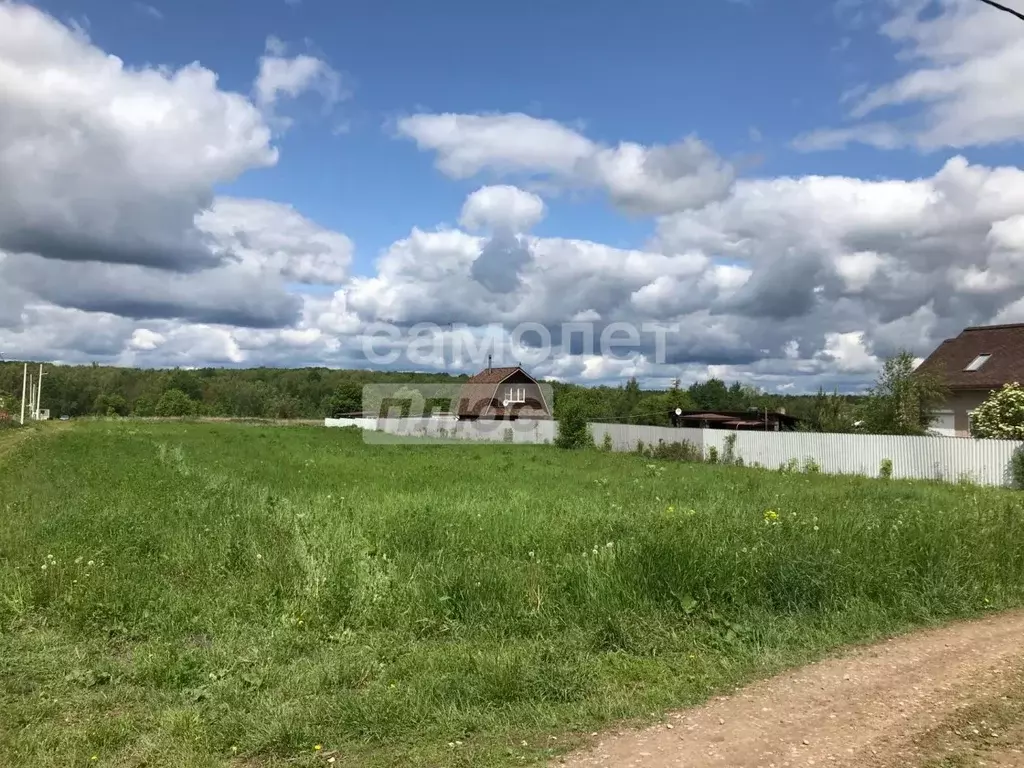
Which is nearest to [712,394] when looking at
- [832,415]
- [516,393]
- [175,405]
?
[516,393]

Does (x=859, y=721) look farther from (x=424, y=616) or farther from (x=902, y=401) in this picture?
(x=902, y=401)

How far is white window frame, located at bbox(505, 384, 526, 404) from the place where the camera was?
66062 mm

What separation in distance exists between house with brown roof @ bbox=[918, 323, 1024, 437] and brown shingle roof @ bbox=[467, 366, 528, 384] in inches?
1475

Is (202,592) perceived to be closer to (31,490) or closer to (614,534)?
(614,534)

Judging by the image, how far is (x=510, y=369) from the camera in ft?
223

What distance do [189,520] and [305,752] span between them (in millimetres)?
7830

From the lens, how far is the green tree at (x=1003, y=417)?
75.0 feet

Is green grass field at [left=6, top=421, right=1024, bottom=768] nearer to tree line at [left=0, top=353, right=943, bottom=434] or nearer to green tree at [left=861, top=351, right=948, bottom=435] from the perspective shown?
green tree at [left=861, top=351, right=948, bottom=435]

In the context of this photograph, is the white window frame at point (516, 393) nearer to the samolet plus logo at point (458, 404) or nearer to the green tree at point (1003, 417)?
the samolet plus logo at point (458, 404)

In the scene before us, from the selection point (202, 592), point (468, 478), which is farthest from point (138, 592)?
point (468, 478)

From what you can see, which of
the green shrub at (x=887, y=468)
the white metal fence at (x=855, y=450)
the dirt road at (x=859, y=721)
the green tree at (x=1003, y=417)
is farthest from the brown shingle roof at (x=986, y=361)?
the dirt road at (x=859, y=721)

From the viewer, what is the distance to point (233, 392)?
12450cm

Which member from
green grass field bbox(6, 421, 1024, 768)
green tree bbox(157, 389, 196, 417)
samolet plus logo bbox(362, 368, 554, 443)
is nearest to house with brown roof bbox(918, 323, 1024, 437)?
green grass field bbox(6, 421, 1024, 768)

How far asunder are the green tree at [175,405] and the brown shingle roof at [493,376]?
62937 millimetres
